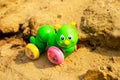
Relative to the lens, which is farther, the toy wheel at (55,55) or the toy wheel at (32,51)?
the toy wheel at (32,51)

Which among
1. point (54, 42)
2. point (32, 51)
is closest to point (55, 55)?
point (54, 42)

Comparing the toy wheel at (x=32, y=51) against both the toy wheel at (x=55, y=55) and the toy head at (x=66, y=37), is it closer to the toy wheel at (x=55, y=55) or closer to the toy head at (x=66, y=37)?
the toy wheel at (x=55, y=55)

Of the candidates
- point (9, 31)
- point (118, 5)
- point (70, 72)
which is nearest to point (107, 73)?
point (70, 72)

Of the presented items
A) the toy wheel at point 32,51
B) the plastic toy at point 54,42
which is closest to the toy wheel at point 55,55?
the plastic toy at point 54,42

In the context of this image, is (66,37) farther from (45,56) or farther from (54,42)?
(45,56)

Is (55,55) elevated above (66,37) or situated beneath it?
situated beneath

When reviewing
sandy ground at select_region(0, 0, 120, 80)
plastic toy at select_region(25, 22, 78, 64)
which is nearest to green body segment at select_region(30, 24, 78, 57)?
plastic toy at select_region(25, 22, 78, 64)

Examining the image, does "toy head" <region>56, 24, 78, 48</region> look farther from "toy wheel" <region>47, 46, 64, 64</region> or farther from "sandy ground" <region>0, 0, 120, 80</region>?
"sandy ground" <region>0, 0, 120, 80</region>
